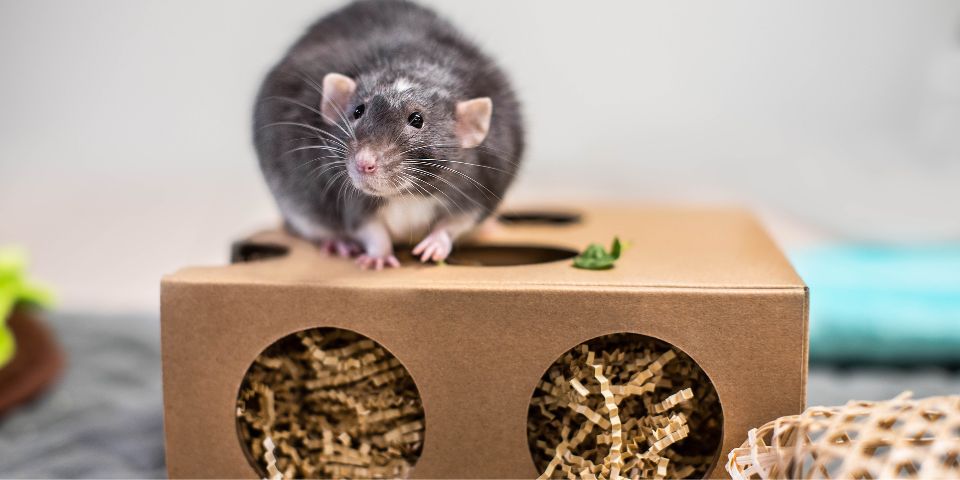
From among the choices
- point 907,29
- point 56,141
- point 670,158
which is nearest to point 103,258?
point 56,141

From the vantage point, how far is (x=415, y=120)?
1.39 m

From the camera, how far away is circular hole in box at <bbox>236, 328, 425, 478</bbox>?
140cm

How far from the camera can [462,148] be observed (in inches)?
57.5

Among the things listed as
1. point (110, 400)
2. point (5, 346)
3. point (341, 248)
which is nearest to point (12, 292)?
point (5, 346)

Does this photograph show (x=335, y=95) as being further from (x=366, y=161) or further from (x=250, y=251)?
(x=250, y=251)

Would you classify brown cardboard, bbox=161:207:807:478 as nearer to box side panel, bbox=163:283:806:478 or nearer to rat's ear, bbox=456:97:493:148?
box side panel, bbox=163:283:806:478

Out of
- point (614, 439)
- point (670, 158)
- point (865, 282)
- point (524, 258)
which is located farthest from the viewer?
point (670, 158)

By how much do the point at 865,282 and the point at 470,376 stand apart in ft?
4.80

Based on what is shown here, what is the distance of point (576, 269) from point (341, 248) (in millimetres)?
462

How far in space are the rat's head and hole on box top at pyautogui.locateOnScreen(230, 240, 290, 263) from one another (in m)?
0.36

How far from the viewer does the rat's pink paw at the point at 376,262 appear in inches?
57.5

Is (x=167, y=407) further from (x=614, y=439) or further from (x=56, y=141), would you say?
(x=56, y=141)

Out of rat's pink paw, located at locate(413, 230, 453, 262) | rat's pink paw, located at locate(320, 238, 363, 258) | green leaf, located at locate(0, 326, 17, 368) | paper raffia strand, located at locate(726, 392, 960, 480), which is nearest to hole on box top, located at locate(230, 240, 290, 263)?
rat's pink paw, located at locate(320, 238, 363, 258)

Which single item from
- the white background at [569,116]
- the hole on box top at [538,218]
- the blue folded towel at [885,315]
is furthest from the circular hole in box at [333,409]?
the white background at [569,116]
